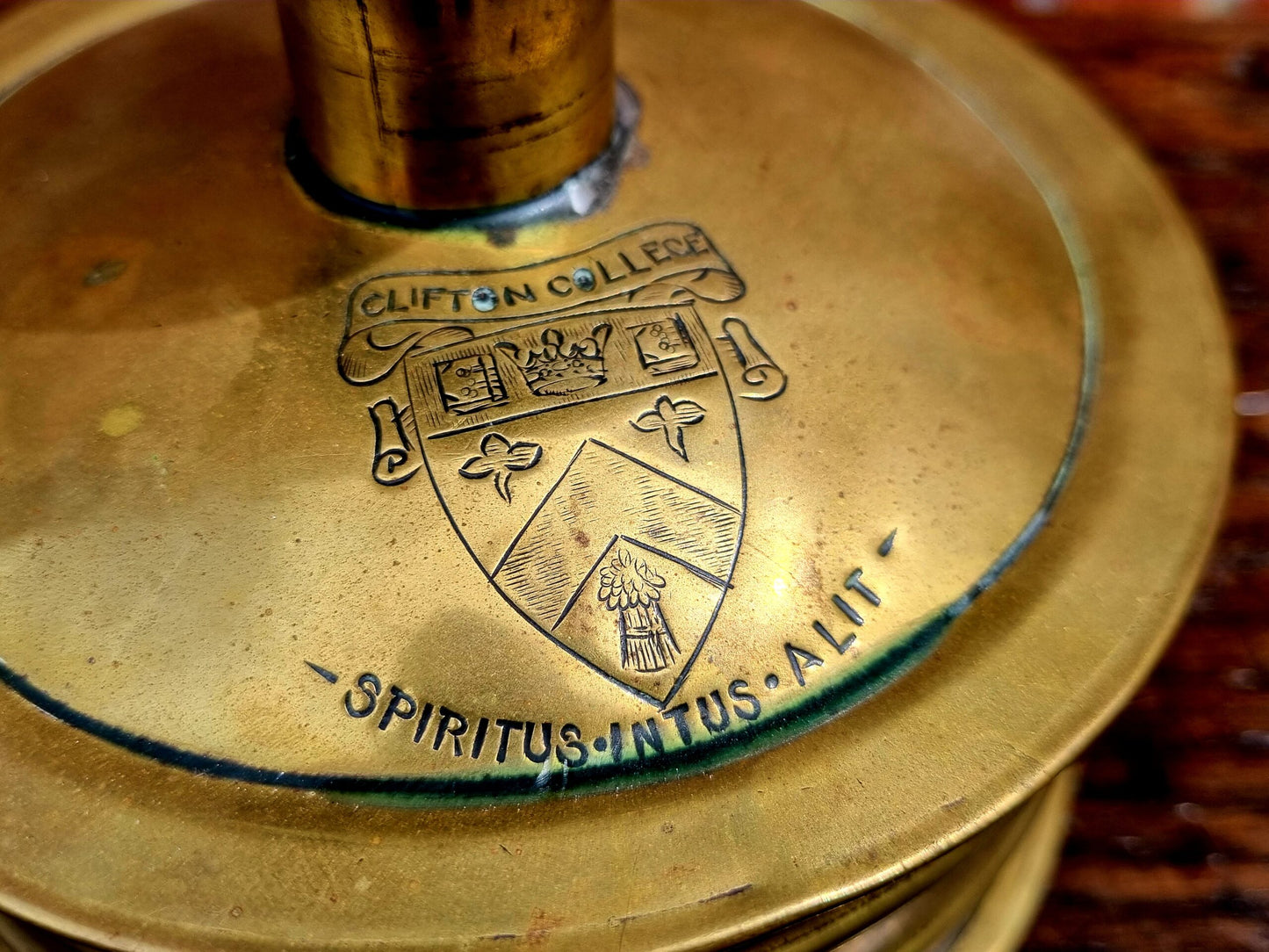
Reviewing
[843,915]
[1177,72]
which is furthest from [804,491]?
[1177,72]

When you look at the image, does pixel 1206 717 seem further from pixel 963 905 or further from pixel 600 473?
pixel 600 473

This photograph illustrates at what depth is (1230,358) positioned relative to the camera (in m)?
0.90

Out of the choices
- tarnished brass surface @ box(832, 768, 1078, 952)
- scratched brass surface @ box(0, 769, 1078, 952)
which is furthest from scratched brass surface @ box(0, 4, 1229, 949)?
tarnished brass surface @ box(832, 768, 1078, 952)

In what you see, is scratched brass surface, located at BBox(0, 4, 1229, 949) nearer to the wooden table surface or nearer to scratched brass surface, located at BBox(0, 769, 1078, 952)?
scratched brass surface, located at BBox(0, 769, 1078, 952)

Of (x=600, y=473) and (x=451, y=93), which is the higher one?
(x=451, y=93)

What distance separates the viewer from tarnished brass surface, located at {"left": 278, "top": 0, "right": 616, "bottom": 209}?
0.73 meters

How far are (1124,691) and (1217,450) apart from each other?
226 mm

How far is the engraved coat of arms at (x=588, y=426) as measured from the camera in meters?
0.70

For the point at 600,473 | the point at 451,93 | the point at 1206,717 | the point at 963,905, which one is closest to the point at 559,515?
the point at 600,473

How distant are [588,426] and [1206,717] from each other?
76cm

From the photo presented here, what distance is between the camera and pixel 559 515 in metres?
0.72

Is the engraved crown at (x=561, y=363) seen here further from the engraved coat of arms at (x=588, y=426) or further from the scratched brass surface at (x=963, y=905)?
the scratched brass surface at (x=963, y=905)

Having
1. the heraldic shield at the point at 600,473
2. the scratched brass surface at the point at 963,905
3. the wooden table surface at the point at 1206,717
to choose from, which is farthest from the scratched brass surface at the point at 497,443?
the wooden table surface at the point at 1206,717

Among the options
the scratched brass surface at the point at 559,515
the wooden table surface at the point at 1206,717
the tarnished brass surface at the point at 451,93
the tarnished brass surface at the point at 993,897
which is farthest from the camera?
the wooden table surface at the point at 1206,717
